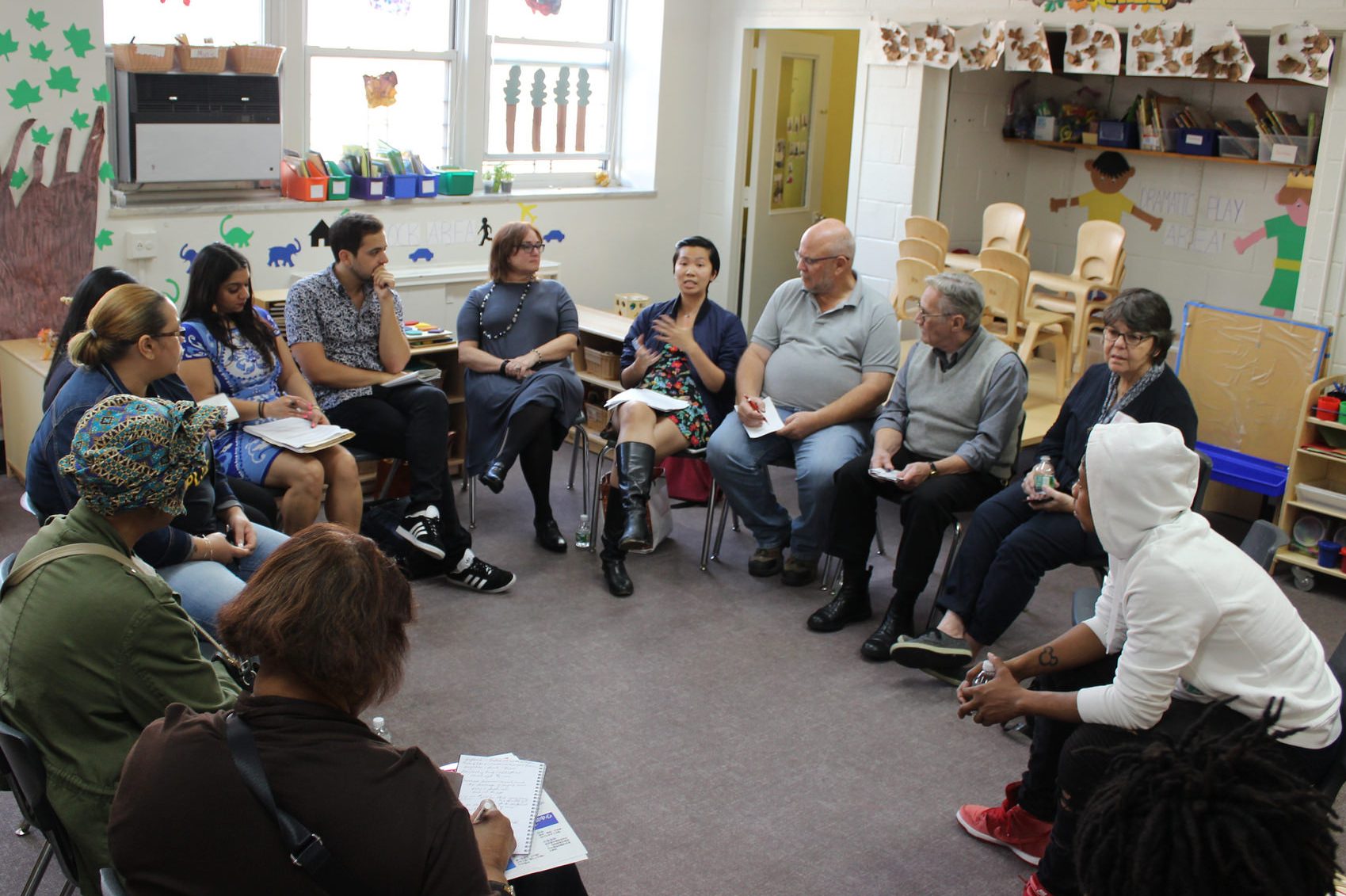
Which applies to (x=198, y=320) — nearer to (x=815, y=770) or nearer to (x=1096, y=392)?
(x=815, y=770)

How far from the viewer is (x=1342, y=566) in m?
4.64

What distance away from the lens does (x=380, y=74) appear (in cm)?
622

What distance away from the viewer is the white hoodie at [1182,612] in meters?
2.32

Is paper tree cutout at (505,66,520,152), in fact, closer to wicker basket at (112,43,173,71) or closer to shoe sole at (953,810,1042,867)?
wicker basket at (112,43,173,71)

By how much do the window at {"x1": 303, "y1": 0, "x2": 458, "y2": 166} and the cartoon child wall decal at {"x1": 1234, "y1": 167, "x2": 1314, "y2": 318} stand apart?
13.7 feet

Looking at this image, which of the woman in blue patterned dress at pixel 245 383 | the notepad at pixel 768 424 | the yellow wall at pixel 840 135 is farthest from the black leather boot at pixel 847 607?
the yellow wall at pixel 840 135

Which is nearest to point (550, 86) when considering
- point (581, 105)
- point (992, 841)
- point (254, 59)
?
point (581, 105)

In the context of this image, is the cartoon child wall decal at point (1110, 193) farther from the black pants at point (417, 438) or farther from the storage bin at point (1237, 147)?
the black pants at point (417, 438)

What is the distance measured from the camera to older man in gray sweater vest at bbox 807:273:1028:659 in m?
4.01

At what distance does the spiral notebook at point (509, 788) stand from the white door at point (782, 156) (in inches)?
218

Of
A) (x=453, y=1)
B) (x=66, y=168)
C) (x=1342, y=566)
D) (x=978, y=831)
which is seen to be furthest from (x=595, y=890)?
(x=453, y=1)

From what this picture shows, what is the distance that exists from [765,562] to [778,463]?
0.38 metres

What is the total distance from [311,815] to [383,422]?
2.99 metres

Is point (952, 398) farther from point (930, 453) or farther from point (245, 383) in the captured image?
point (245, 383)
